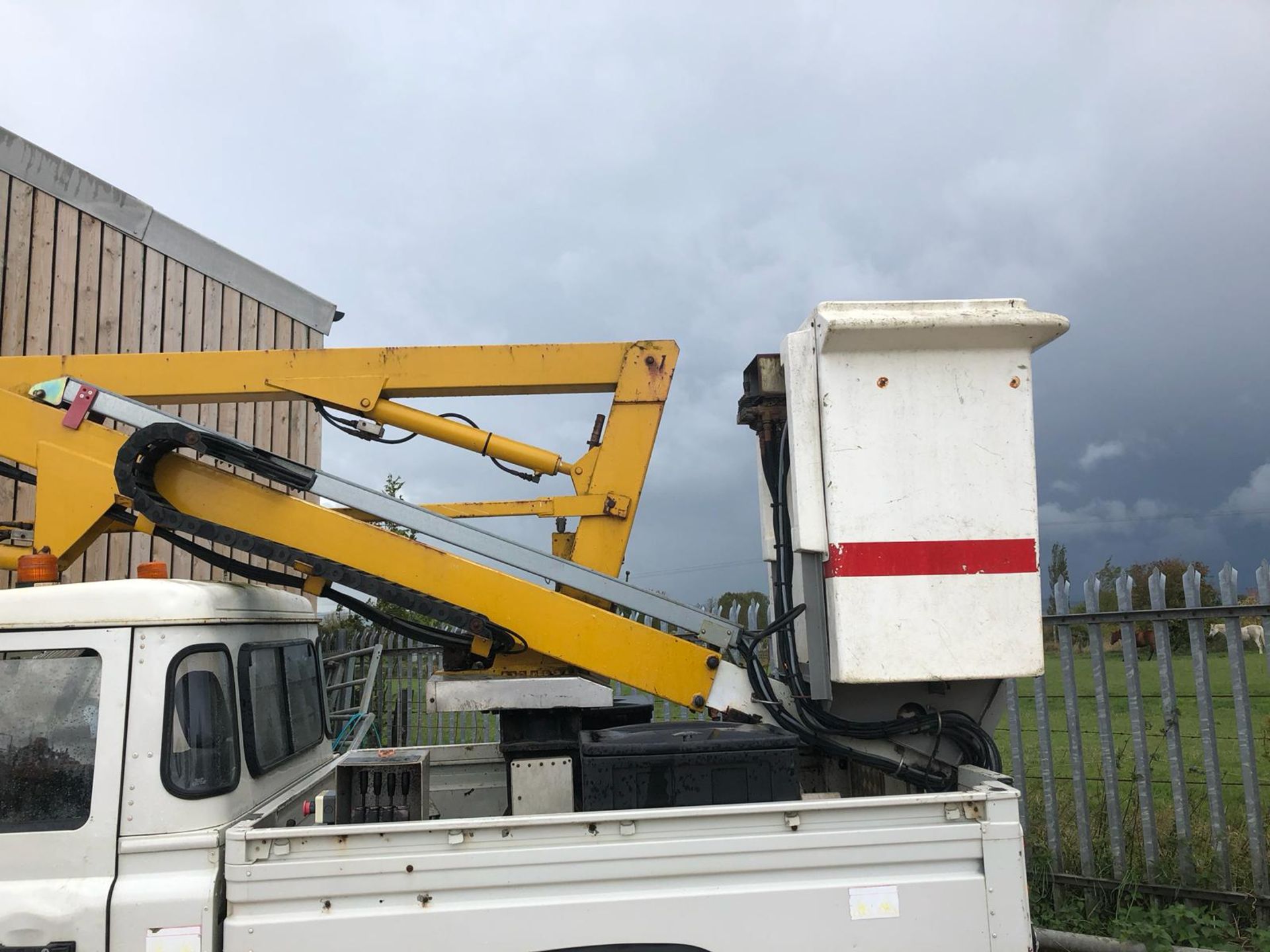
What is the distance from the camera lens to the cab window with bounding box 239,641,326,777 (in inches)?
136

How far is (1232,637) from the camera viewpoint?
5.10 meters

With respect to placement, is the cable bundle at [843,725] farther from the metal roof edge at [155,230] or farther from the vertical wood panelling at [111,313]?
the metal roof edge at [155,230]

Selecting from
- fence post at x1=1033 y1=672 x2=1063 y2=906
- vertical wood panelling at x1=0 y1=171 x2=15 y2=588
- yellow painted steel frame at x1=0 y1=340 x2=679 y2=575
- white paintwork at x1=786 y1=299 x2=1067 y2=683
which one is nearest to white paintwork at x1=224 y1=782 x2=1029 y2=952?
white paintwork at x1=786 y1=299 x2=1067 y2=683

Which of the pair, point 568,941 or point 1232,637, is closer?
point 568,941

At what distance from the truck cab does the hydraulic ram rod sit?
79 cm

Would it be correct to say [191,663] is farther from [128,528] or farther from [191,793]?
[128,528]

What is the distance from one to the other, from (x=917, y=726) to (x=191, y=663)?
2.68 meters

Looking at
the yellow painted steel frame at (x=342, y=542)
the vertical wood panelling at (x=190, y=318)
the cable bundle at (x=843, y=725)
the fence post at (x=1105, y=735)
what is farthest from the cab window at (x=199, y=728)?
the vertical wood panelling at (x=190, y=318)

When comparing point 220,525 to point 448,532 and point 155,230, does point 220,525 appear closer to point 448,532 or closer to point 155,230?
point 448,532

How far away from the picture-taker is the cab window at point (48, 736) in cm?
289

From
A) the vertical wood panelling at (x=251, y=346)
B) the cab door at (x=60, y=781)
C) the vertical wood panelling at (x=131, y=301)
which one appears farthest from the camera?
the vertical wood panelling at (x=251, y=346)

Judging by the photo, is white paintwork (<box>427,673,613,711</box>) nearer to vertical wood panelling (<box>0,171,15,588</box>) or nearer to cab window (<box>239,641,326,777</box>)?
cab window (<box>239,641,326,777</box>)

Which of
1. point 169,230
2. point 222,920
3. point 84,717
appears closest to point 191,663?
point 84,717

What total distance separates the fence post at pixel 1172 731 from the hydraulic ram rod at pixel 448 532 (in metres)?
2.99
